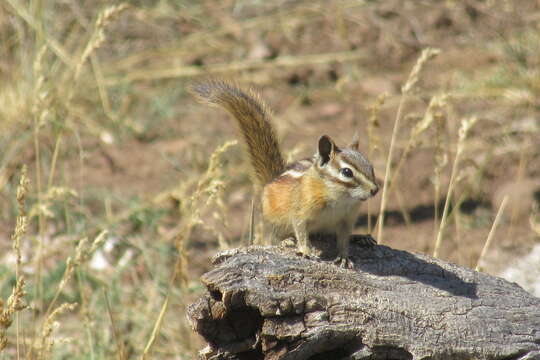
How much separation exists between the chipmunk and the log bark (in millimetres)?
235

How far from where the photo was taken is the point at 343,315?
2.59 metres

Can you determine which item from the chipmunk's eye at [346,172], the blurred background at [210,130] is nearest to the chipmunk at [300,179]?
the chipmunk's eye at [346,172]

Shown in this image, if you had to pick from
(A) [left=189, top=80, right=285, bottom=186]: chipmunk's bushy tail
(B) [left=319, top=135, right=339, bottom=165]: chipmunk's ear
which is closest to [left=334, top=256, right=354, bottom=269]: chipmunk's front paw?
(B) [left=319, top=135, right=339, bottom=165]: chipmunk's ear

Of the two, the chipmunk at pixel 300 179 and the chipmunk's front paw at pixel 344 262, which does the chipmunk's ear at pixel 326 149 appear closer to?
the chipmunk at pixel 300 179

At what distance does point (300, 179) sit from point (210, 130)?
3070 millimetres

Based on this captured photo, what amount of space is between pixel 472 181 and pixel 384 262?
2160 millimetres

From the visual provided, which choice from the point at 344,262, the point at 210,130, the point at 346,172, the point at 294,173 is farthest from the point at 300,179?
the point at 210,130

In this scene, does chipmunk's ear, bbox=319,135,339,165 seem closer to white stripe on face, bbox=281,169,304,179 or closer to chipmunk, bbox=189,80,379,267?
chipmunk, bbox=189,80,379,267

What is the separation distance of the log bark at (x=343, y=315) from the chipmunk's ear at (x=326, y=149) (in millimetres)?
499

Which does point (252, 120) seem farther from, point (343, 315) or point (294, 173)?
point (343, 315)

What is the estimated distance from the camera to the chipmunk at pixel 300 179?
3.07 metres

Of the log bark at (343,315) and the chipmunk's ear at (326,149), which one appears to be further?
the chipmunk's ear at (326,149)

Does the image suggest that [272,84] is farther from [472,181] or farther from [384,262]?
[384,262]

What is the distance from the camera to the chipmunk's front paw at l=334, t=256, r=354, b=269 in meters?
2.89
